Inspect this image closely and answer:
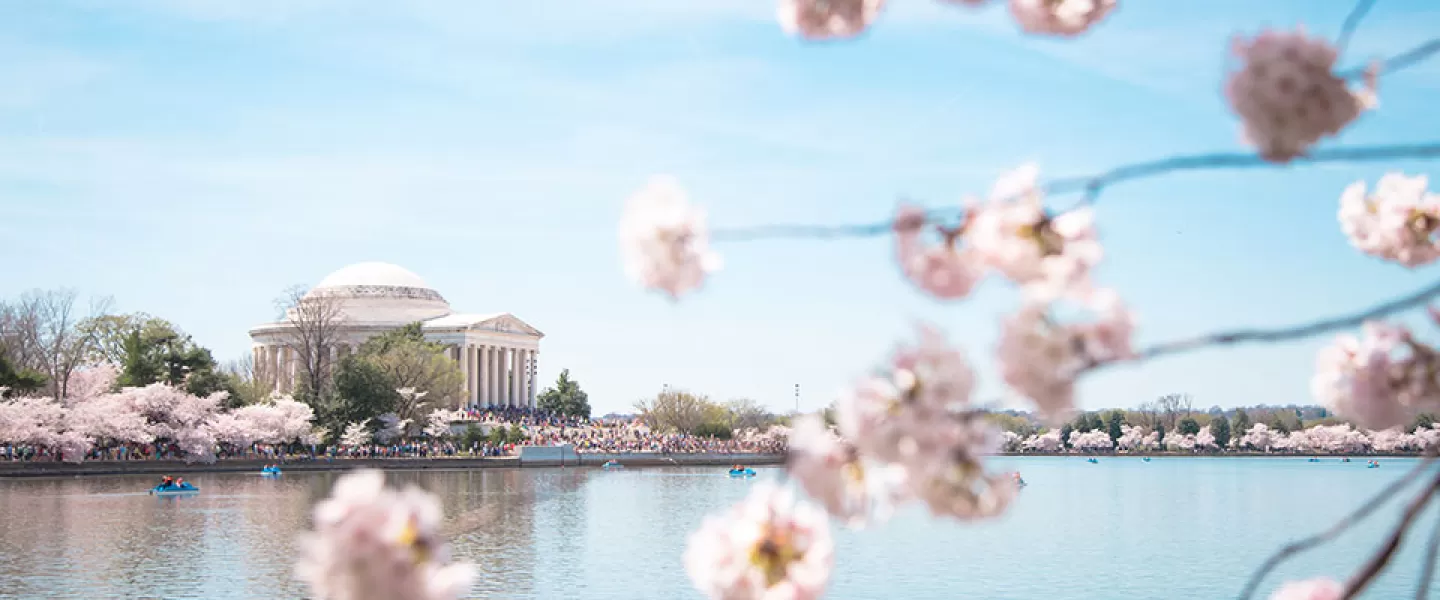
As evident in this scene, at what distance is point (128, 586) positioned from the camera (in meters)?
24.8

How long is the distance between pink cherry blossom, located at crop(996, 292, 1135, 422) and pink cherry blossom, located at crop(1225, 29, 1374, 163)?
0.59 meters

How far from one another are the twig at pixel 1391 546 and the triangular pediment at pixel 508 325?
10721 cm

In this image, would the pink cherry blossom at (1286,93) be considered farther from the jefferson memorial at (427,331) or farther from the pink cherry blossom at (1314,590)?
the jefferson memorial at (427,331)

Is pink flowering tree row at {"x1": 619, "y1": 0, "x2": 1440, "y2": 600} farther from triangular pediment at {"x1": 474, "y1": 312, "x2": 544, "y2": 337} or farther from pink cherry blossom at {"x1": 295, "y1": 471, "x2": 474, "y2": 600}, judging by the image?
triangular pediment at {"x1": 474, "y1": 312, "x2": 544, "y2": 337}

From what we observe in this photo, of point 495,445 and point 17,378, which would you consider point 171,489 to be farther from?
point 495,445

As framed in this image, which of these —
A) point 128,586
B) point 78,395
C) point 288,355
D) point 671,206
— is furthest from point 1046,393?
point 288,355

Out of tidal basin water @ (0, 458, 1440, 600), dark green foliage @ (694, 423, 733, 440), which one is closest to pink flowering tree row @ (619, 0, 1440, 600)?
tidal basin water @ (0, 458, 1440, 600)

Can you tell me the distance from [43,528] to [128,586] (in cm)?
941

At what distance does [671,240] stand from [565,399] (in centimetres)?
11962

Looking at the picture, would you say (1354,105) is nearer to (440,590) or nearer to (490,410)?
(440,590)

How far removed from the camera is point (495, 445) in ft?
262

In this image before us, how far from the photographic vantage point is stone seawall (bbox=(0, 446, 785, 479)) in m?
55.4

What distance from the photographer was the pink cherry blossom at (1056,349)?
2146mm

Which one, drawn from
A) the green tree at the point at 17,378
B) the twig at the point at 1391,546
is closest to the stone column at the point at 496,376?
the green tree at the point at 17,378
